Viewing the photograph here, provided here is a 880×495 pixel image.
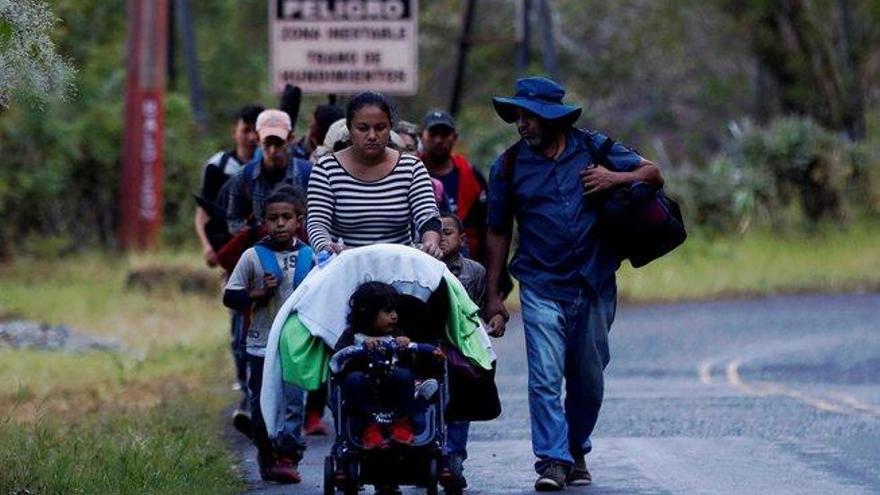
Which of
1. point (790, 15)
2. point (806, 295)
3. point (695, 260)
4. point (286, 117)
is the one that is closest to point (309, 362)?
point (286, 117)

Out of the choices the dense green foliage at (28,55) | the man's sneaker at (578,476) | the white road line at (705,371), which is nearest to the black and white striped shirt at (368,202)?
the man's sneaker at (578,476)

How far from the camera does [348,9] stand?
75.6 ft

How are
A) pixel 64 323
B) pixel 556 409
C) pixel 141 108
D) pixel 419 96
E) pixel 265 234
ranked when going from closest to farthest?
1. pixel 556 409
2. pixel 265 234
3. pixel 64 323
4. pixel 141 108
5. pixel 419 96

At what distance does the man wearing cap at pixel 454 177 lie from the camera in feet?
42.3

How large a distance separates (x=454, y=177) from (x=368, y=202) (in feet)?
8.53

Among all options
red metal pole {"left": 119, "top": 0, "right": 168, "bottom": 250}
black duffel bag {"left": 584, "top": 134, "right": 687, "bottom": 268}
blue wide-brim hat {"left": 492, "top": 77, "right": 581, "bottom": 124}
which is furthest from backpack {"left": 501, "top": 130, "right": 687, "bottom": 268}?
red metal pole {"left": 119, "top": 0, "right": 168, "bottom": 250}

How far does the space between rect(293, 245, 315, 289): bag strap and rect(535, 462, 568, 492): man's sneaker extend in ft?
5.02

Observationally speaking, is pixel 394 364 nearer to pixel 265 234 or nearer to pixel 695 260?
pixel 265 234

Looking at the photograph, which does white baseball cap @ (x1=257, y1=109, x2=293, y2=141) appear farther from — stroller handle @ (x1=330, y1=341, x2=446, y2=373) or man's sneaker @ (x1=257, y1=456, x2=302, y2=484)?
stroller handle @ (x1=330, y1=341, x2=446, y2=373)

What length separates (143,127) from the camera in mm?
28219

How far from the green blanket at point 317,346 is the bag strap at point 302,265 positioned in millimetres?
1307

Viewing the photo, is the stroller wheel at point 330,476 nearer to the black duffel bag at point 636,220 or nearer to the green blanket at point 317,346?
the green blanket at point 317,346

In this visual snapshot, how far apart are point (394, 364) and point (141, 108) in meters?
19.1

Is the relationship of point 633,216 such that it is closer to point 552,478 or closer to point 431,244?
point 431,244
